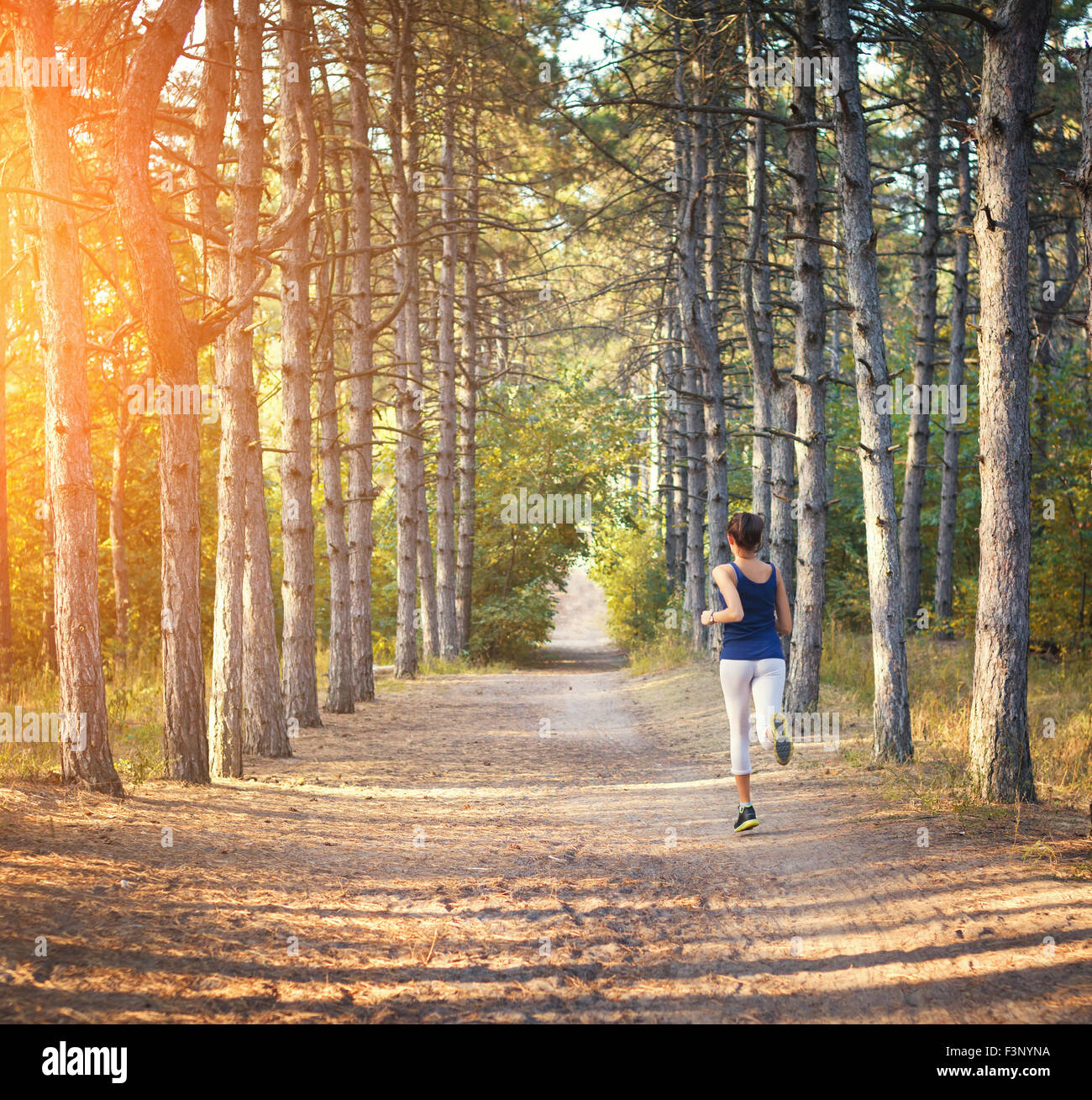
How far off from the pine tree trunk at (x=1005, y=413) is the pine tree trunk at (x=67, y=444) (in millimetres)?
6816

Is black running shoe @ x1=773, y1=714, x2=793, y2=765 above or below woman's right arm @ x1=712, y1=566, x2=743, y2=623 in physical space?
below

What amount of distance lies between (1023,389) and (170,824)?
7184mm

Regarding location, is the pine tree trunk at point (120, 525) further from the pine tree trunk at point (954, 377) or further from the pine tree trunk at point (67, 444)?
the pine tree trunk at point (954, 377)

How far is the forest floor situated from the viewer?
414cm

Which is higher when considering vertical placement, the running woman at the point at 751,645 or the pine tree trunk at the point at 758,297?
the pine tree trunk at the point at 758,297

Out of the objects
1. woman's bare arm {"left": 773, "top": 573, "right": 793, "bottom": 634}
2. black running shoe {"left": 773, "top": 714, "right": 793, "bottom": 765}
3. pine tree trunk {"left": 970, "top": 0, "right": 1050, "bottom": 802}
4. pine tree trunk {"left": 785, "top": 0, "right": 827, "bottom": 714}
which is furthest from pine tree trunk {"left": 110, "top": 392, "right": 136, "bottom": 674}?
pine tree trunk {"left": 970, "top": 0, "right": 1050, "bottom": 802}

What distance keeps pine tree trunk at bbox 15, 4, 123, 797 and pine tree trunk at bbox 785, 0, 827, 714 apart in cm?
803

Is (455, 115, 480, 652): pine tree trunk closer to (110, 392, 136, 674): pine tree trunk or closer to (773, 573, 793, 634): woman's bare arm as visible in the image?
(110, 392, 136, 674): pine tree trunk

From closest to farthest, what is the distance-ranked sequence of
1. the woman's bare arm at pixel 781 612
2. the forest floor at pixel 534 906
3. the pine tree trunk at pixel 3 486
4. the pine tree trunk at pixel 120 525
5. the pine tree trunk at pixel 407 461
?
the forest floor at pixel 534 906
the woman's bare arm at pixel 781 612
the pine tree trunk at pixel 3 486
the pine tree trunk at pixel 120 525
the pine tree trunk at pixel 407 461

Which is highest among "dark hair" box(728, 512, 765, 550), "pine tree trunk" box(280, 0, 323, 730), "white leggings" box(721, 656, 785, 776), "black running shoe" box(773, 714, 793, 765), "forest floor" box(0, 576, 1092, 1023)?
"pine tree trunk" box(280, 0, 323, 730)

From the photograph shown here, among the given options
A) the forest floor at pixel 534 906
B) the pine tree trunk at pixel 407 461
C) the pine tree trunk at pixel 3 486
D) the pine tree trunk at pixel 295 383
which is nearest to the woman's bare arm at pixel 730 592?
the forest floor at pixel 534 906

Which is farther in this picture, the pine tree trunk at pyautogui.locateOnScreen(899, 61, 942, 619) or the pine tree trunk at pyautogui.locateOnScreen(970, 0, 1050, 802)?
the pine tree trunk at pyautogui.locateOnScreen(899, 61, 942, 619)

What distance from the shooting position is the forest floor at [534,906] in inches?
163
